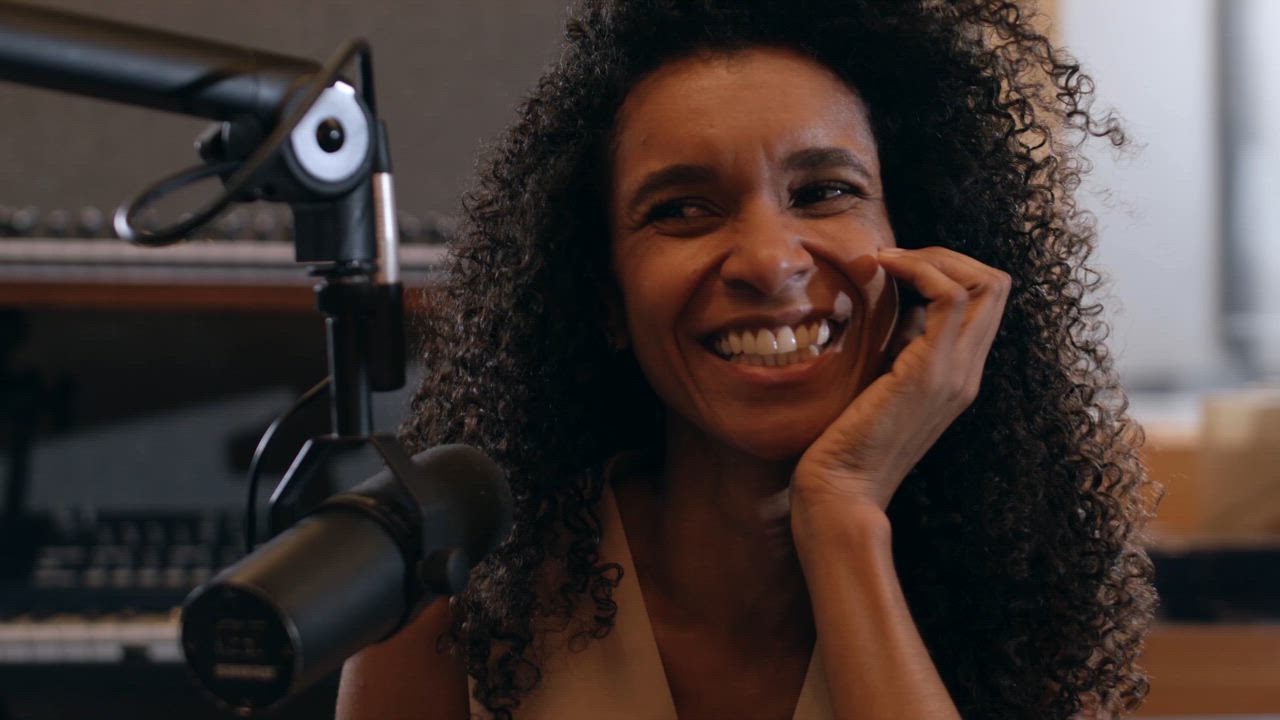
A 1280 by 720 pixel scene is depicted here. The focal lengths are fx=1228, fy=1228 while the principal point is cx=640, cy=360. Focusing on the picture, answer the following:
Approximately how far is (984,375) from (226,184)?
3.23ft

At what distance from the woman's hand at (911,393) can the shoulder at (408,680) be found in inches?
17.3

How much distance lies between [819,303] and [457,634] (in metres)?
0.55

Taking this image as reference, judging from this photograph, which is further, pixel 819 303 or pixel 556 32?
pixel 556 32

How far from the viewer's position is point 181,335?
2557 mm

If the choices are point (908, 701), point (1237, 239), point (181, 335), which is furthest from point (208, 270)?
point (1237, 239)

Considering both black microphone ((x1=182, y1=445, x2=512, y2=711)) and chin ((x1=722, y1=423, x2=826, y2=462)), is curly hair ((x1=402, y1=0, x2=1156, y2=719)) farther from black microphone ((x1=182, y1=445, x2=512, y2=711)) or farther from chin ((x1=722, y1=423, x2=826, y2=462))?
black microphone ((x1=182, y1=445, x2=512, y2=711))

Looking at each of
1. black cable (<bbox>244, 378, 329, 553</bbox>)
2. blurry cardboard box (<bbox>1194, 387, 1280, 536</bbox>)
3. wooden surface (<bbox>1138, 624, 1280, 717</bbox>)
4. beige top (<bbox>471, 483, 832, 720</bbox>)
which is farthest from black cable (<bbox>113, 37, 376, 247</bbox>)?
blurry cardboard box (<bbox>1194, 387, 1280, 536</bbox>)

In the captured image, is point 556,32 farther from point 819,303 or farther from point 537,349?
point 819,303

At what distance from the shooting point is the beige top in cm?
132

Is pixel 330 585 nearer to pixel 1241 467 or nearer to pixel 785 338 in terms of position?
pixel 785 338

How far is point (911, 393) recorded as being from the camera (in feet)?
3.92

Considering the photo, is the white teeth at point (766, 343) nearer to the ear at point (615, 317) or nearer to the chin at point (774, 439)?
the chin at point (774, 439)

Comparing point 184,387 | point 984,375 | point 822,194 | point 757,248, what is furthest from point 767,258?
point 184,387

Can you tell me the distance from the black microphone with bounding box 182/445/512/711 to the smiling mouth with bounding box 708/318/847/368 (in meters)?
0.55
